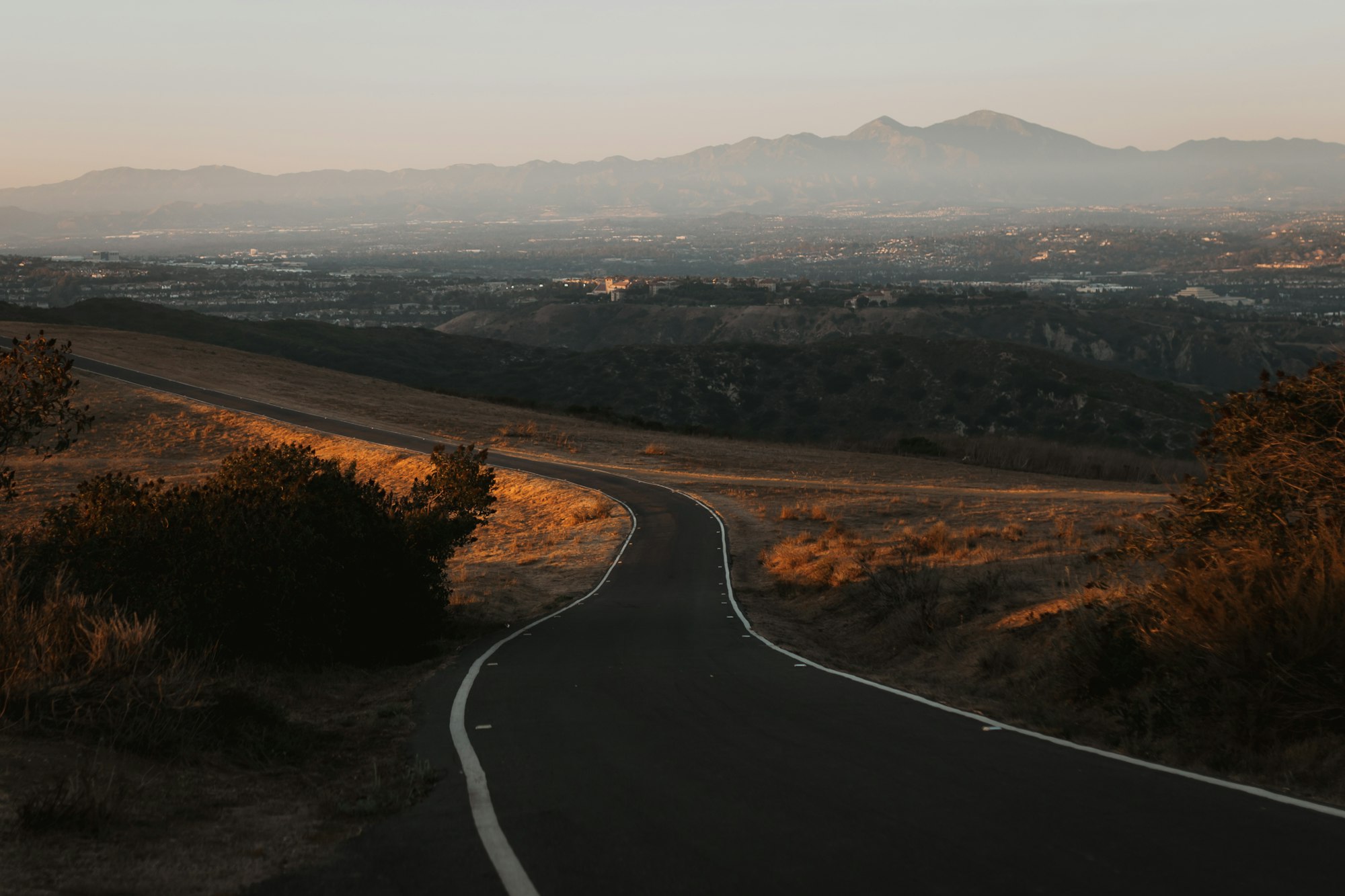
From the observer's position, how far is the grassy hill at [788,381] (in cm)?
8144

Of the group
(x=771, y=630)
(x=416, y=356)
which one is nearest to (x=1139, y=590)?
(x=771, y=630)

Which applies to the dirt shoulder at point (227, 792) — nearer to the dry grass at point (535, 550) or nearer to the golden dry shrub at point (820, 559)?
the dry grass at point (535, 550)

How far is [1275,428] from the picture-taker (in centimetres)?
1048

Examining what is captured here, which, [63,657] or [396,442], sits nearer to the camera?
[63,657]

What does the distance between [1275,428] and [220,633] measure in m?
11.9

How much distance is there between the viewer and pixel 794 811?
633 cm

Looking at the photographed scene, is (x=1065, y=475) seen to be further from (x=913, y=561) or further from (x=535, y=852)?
(x=535, y=852)

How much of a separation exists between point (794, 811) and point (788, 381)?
9423 cm

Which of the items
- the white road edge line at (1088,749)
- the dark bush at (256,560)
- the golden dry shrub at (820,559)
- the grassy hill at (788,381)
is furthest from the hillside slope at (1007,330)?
the white road edge line at (1088,749)

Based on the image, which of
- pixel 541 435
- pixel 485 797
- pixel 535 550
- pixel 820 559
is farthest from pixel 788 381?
pixel 485 797

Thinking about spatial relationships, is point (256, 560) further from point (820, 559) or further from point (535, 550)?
point (535, 550)

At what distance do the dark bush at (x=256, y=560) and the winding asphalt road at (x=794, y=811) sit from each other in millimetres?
2978

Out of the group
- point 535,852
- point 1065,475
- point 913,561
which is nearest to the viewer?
point 535,852

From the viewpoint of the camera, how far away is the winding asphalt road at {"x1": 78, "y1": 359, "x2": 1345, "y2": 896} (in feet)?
17.0
